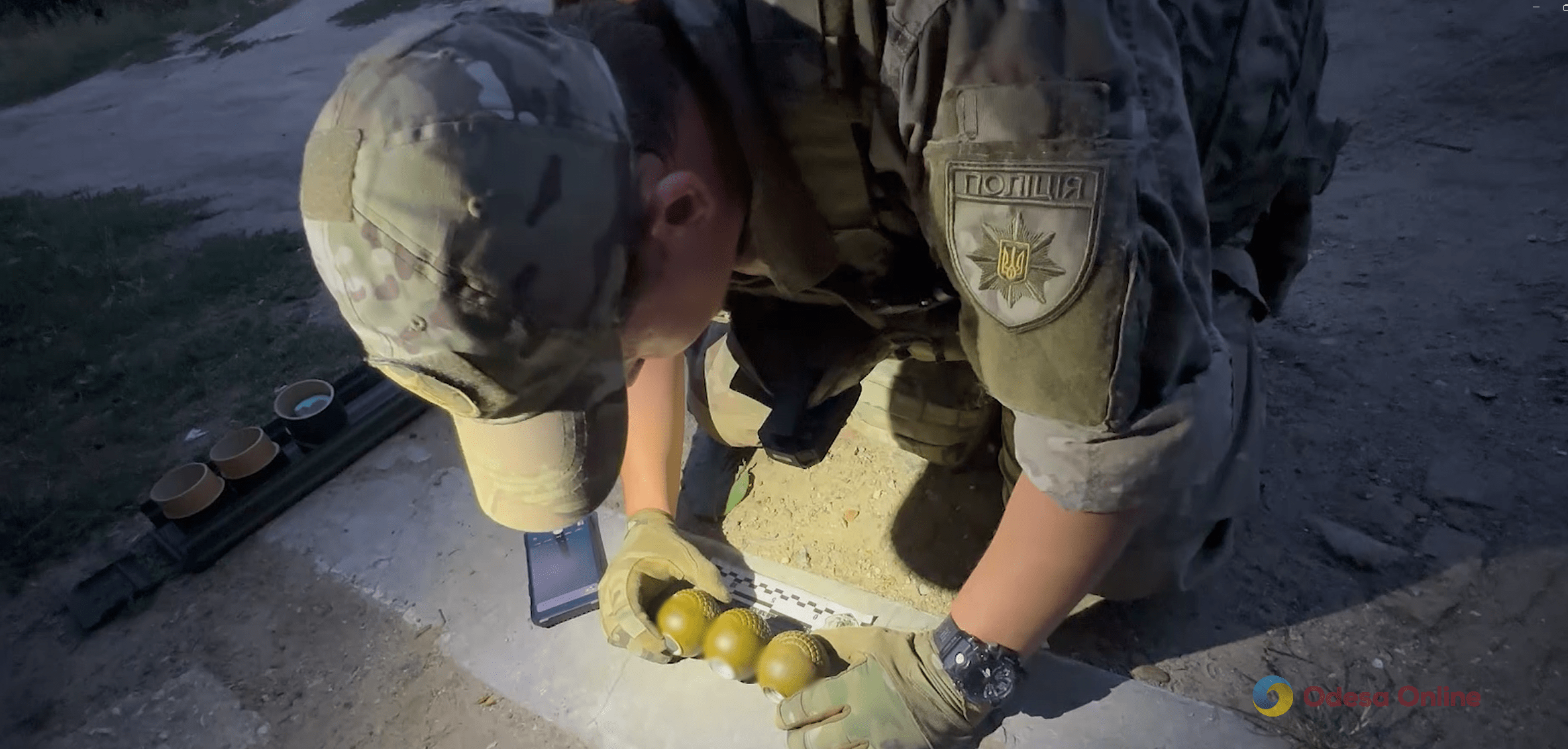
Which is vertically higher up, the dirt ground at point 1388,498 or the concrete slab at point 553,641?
the dirt ground at point 1388,498

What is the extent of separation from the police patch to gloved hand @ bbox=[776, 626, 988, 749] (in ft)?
2.16

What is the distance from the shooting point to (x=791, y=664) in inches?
61.6

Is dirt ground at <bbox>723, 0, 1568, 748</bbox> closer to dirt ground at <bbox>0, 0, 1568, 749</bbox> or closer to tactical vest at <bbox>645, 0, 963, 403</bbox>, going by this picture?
dirt ground at <bbox>0, 0, 1568, 749</bbox>

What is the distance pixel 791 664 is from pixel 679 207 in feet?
2.87

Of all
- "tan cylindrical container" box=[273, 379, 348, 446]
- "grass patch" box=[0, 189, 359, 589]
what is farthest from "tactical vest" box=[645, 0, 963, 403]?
"grass patch" box=[0, 189, 359, 589]

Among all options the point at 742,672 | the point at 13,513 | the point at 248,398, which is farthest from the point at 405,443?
the point at 742,672

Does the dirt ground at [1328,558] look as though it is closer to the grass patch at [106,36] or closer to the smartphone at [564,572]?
the smartphone at [564,572]

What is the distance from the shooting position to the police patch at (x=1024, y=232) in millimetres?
942

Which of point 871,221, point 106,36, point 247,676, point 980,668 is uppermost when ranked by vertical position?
point 871,221

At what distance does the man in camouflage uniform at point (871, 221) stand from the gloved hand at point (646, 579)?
35 cm

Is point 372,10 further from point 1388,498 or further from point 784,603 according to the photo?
point 1388,498

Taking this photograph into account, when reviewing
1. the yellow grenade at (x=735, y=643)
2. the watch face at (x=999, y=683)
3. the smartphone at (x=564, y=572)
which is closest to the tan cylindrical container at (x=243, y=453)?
the smartphone at (x=564, y=572)

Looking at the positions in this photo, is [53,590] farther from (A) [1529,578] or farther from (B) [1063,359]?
(A) [1529,578]

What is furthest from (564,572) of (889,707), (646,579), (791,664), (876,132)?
(876,132)
